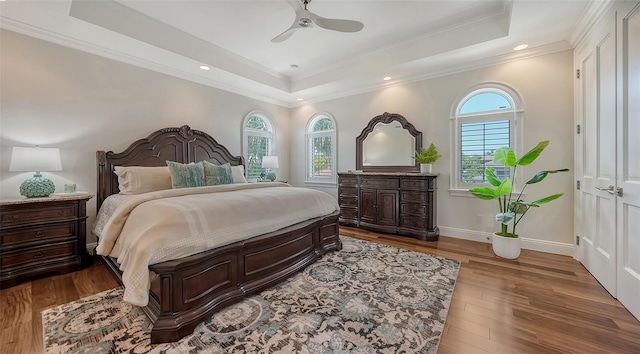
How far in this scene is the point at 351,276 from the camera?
8.36ft

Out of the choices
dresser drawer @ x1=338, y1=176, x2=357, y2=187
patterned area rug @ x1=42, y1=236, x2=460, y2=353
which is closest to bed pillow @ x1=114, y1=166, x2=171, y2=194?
patterned area rug @ x1=42, y1=236, x2=460, y2=353

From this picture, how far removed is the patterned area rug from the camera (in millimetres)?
1566

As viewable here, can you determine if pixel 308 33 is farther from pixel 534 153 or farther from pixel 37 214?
pixel 37 214

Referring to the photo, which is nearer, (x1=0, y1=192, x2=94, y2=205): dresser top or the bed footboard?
the bed footboard

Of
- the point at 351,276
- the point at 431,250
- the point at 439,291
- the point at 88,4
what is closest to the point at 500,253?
the point at 431,250

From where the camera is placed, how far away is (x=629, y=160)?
1.96 metres

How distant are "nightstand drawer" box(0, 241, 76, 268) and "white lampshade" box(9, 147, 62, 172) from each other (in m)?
0.81

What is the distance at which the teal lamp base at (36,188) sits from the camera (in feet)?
8.23

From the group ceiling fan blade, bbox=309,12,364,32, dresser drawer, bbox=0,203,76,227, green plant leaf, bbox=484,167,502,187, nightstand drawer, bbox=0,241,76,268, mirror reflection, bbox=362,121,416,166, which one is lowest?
nightstand drawer, bbox=0,241,76,268

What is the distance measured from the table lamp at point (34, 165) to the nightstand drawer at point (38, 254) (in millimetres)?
551

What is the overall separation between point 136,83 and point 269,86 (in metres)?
2.11

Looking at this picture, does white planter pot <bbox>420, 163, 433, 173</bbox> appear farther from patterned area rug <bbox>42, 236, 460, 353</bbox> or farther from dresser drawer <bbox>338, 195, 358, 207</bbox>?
patterned area rug <bbox>42, 236, 460, 353</bbox>

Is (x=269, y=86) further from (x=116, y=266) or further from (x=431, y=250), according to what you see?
(x=431, y=250)

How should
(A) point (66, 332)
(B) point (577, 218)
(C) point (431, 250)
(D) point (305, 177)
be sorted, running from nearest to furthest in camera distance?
(A) point (66, 332) → (B) point (577, 218) → (C) point (431, 250) → (D) point (305, 177)
